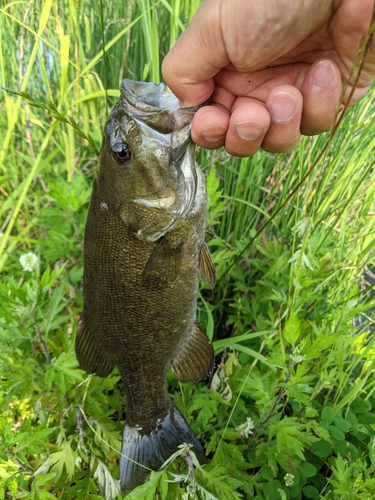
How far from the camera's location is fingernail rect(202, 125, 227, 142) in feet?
3.99

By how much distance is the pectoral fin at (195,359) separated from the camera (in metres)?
1.62

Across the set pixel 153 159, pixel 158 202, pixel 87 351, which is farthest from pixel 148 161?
pixel 87 351

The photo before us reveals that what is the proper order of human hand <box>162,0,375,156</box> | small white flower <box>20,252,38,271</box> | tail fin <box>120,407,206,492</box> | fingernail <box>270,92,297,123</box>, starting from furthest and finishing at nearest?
small white flower <box>20,252,38,271</box>, tail fin <box>120,407,206,492</box>, fingernail <box>270,92,297,123</box>, human hand <box>162,0,375,156</box>

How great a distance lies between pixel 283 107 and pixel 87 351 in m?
1.18

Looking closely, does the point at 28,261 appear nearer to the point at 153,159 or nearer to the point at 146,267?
the point at 146,267

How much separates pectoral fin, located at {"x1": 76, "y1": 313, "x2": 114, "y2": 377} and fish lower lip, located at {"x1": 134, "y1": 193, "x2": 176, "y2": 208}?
A: 0.56 metres

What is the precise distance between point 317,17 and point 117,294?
3.81ft

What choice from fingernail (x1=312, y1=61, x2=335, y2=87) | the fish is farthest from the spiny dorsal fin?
fingernail (x1=312, y1=61, x2=335, y2=87)

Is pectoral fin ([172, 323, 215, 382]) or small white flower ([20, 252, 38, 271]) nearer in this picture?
pectoral fin ([172, 323, 215, 382])

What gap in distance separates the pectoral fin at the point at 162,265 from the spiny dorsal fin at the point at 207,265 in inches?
4.1

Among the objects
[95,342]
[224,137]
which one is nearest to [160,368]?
[95,342]

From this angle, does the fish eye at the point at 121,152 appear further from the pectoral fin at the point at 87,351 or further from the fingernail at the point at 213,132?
the pectoral fin at the point at 87,351

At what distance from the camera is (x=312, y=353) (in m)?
1.26

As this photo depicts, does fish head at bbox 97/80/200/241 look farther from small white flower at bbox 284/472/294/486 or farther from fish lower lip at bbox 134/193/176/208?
small white flower at bbox 284/472/294/486
